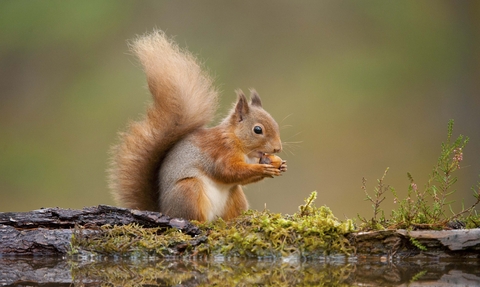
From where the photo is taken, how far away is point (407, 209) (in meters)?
2.49

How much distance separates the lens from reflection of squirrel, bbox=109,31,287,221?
2842 millimetres

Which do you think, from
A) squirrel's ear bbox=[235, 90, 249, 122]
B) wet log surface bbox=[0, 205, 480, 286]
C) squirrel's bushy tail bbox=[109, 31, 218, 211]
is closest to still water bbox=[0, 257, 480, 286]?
wet log surface bbox=[0, 205, 480, 286]

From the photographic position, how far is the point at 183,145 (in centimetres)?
291

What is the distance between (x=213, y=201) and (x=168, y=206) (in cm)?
22

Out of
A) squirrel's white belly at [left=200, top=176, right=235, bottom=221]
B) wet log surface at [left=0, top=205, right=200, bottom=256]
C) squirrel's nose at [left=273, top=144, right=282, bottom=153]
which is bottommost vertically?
wet log surface at [left=0, top=205, right=200, bottom=256]

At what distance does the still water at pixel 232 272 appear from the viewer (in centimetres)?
179

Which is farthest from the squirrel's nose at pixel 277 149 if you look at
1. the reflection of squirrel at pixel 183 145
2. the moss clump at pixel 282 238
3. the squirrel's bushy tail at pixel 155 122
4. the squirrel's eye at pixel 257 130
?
the moss clump at pixel 282 238

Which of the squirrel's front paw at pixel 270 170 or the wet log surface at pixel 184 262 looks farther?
the squirrel's front paw at pixel 270 170

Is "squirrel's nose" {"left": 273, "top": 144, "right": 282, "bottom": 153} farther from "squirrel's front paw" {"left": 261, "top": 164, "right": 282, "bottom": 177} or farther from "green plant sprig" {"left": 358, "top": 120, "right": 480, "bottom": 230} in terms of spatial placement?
"green plant sprig" {"left": 358, "top": 120, "right": 480, "bottom": 230}

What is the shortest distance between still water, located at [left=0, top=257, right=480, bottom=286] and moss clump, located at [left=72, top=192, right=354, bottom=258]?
0.21ft

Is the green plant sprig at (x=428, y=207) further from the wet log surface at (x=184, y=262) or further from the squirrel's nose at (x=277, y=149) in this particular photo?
the squirrel's nose at (x=277, y=149)

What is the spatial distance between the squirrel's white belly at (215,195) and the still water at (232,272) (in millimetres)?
499

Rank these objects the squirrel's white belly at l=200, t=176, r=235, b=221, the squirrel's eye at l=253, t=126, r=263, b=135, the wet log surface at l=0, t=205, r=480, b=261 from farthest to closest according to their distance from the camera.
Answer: the squirrel's eye at l=253, t=126, r=263, b=135 < the squirrel's white belly at l=200, t=176, r=235, b=221 < the wet log surface at l=0, t=205, r=480, b=261

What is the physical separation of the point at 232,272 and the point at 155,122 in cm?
111
